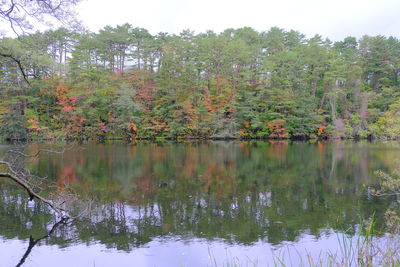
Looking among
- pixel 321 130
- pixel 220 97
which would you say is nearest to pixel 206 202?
pixel 220 97

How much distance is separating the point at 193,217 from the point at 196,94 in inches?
926

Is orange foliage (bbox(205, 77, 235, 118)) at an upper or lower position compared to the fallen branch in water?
upper

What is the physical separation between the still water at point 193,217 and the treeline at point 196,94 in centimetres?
1686

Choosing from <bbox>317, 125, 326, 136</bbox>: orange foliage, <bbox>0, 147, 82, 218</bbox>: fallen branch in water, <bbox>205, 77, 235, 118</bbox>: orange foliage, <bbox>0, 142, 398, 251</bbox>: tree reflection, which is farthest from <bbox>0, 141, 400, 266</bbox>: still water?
<bbox>317, 125, 326, 136</bbox>: orange foliage

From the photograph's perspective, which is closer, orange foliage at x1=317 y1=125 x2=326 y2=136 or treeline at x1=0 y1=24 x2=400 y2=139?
treeline at x1=0 y1=24 x2=400 y2=139

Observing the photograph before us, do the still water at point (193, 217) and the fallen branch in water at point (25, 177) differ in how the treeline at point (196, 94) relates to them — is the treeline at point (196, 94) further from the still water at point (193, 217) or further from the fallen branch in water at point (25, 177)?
the fallen branch in water at point (25, 177)

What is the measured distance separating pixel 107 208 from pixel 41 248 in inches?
87.1

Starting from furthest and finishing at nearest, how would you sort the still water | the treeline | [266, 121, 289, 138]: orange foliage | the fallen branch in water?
[266, 121, 289, 138]: orange foliage < the treeline < the still water < the fallen branch in water

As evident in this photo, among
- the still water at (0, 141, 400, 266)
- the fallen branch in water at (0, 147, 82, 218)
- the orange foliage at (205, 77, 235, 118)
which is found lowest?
the still water at (0, 141, 400, 266)

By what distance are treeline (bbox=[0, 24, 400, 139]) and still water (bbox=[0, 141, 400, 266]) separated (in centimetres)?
1686

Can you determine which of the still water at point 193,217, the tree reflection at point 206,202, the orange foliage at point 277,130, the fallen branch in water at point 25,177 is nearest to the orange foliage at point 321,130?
the orange foliage at point 277,130

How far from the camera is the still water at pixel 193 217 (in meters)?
5.24

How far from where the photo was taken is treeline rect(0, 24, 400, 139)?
28.8m

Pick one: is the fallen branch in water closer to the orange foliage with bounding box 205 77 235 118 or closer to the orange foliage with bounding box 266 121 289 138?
the orange foliage with bounding box 205 77 235 118
